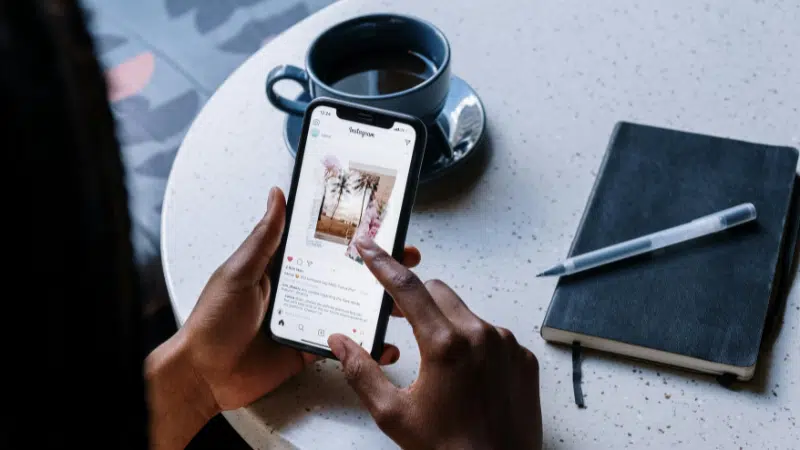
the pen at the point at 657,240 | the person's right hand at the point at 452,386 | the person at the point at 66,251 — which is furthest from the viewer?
the pen at the point at 657,240

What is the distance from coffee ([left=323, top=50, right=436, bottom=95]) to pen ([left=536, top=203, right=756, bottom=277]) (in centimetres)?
23

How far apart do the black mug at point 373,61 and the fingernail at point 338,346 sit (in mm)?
224

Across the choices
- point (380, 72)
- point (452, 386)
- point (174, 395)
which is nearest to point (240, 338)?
point (174, 395)

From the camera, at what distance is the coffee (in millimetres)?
784

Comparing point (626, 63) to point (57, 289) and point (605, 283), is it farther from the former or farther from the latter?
point (57, 289)

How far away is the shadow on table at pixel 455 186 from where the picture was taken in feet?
2.56

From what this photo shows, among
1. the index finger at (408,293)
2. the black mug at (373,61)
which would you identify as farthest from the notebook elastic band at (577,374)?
the black mug at (373,61)

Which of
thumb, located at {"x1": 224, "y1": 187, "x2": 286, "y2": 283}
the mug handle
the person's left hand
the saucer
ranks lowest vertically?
the person's left hand

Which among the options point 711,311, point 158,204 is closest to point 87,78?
point 711,311

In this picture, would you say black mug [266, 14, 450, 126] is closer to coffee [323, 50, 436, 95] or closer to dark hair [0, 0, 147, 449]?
coffee [323, 50, 436, 95]

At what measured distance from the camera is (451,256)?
0.74 m

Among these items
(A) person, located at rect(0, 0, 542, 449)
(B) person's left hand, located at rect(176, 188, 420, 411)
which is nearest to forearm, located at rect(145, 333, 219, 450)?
(B) person's left hand, located at rect(176, 188, 420, 411)

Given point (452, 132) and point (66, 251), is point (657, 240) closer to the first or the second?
point (452, 132)

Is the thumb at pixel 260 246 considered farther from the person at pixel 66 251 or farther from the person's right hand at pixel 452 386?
the person at pixel 66 251
